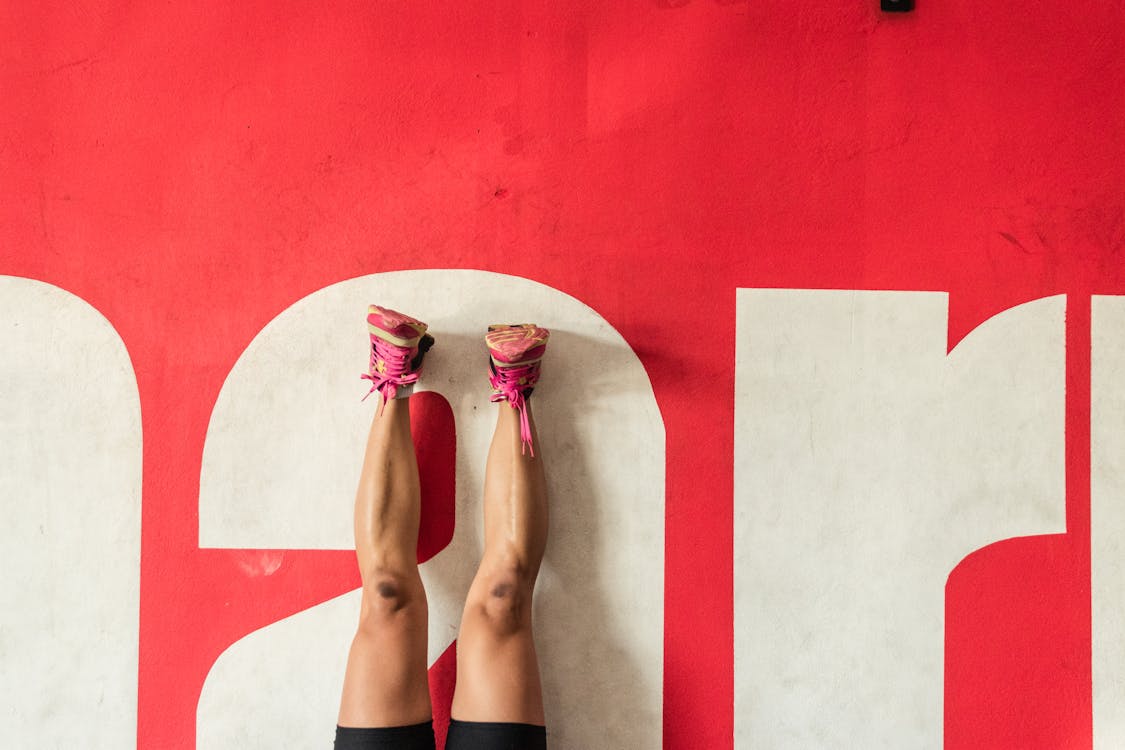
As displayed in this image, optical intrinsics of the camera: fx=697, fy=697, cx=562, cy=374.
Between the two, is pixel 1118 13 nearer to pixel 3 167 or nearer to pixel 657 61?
pixel 657 61

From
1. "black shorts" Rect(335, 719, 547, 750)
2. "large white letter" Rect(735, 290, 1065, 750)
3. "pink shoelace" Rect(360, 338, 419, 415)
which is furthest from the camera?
"large white letter" Rect(735, 290, 1065, 750)

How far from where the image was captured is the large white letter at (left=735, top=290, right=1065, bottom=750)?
67.7 inches

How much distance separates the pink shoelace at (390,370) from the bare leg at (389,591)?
0.12ft

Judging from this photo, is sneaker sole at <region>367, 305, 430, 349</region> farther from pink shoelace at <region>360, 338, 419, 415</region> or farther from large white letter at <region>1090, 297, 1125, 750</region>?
large white letter at <region>1090, 297, 1125, 750</region>

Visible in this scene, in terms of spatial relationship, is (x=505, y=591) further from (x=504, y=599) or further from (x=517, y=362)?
(x=517, y=362)

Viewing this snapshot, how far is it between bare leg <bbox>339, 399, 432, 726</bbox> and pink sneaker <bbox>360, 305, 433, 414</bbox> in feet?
0.17

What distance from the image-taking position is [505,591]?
162 cm

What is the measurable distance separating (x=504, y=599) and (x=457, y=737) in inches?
12.1

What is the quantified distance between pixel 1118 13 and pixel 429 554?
86.8 inches

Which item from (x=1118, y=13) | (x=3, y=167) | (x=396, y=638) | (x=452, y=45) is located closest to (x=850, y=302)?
(x=1118, y=13)

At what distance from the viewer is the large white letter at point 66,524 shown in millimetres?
1697

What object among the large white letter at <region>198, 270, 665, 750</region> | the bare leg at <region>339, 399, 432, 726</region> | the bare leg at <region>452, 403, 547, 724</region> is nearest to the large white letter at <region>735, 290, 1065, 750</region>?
the large white letter at <region>198, 270, 665, 750</region>

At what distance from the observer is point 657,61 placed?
5.71 ft

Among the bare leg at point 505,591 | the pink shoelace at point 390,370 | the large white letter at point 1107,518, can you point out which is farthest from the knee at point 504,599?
the large white letter at point 1107,518
